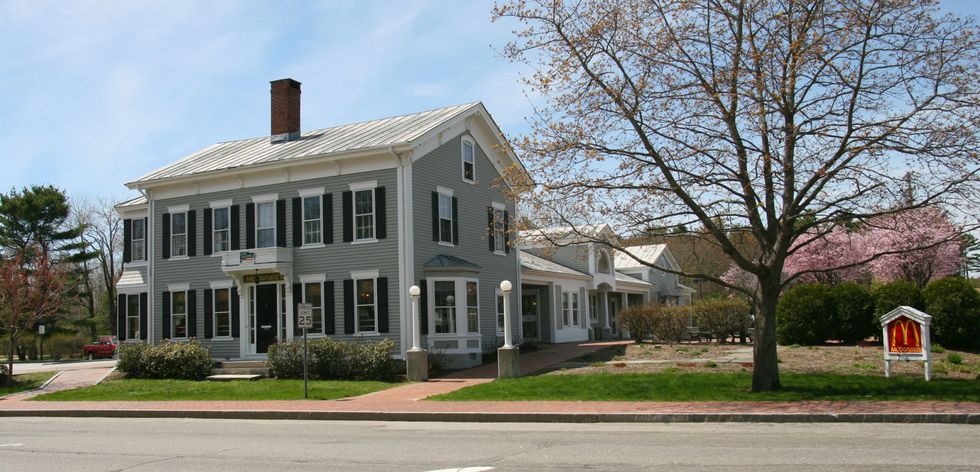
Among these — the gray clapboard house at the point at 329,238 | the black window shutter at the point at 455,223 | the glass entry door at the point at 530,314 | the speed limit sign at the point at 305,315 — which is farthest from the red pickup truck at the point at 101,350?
the speed limit sign at the point at 305,315

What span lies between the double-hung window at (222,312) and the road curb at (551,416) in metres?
8.54

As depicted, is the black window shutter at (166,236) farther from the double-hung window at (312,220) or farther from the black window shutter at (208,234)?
the double-hung window at (312,220)

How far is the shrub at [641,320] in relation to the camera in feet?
96.9

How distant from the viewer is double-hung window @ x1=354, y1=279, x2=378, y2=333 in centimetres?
2464

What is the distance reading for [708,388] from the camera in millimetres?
16859

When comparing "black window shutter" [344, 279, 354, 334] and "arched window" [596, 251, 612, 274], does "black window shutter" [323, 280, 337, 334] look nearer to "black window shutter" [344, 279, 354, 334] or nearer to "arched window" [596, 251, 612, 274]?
"black window shutter" [344, 279, 354, 334]

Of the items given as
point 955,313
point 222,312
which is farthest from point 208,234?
point 955,313

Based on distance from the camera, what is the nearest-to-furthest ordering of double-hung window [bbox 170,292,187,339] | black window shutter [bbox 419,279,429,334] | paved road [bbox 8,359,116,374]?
black window shutter [bbox 419,279,429,334] < double-hung window [bbox 170,292,187,339] < paved road [bbox 8,359,116,374]

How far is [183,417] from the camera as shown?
686 inches

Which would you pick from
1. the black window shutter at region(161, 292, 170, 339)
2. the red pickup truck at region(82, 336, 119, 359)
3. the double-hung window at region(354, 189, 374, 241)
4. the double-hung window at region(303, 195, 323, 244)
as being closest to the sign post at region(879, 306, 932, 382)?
the double-hung window at region(354, 189, 374, 241)

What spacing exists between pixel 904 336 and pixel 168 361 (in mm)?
19882

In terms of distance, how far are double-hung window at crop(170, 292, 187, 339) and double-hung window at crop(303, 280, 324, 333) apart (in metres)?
4.97

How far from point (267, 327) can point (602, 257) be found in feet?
55.2

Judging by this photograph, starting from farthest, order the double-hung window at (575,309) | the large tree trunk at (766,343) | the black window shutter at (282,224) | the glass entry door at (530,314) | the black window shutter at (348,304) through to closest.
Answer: the double-hung window at (575,309) → the glass entry door at (530,314) → the black window shutter at (282,224) → the black window shutter at (348,304) → the large tree trunk at (766,343)
